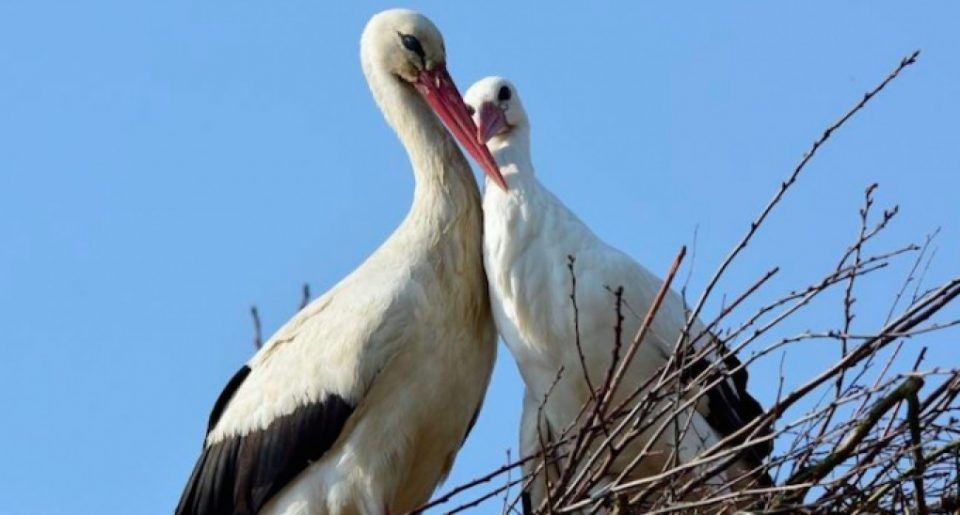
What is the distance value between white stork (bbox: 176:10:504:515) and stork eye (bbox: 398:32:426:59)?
0.18 meters

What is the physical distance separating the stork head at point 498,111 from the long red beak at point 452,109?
51mm

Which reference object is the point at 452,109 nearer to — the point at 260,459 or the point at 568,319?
the point at 568,319

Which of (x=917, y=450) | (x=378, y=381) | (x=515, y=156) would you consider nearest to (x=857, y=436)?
(x=917, y=450)

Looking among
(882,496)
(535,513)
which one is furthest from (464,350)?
(882,496)

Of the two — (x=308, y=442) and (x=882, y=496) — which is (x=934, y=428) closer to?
(x=882, y=496)

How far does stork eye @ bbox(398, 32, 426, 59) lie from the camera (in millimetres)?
8578

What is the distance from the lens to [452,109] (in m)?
8.45

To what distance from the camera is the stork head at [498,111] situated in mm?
8492

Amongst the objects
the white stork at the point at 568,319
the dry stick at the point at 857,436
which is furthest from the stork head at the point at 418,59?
the dry stick at the point at 857,436

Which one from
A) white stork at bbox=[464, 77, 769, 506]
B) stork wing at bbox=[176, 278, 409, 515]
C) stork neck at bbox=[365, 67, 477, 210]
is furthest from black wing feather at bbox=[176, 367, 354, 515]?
stork neck at bbox=[365, 67, 477, 210]

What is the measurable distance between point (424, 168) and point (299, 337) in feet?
2.52

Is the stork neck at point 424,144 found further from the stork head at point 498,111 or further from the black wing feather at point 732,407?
the black wing feather at point 732,407

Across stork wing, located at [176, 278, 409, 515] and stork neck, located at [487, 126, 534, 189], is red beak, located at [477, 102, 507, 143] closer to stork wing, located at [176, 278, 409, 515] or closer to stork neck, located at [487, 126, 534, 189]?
stork neck, located at [487, 126, 534, 189]

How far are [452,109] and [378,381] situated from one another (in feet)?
3.60
